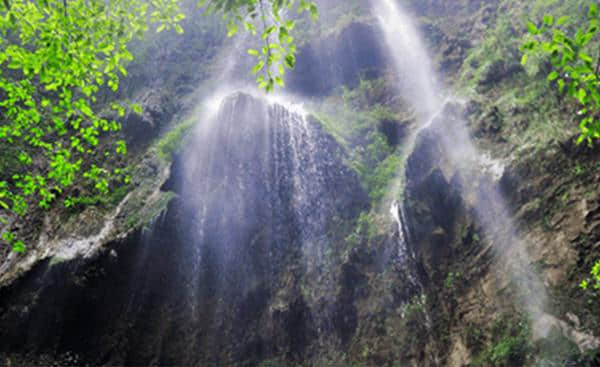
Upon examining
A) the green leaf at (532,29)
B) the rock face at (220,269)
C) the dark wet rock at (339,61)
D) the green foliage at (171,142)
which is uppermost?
the green leaf at (532,29)

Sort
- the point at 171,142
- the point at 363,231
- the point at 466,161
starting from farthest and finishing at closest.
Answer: the point at 171,142 → the point at 363,231 → the point at 466,161

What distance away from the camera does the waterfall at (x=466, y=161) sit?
7.17m

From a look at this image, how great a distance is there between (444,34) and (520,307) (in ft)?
47.3

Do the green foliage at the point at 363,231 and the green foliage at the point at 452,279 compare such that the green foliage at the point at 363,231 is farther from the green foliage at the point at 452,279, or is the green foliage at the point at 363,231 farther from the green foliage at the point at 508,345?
the green foliage at the point at 508,345

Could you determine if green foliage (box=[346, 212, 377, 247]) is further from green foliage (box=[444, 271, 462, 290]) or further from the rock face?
green foliage (box=[444, 271, 462, 290])

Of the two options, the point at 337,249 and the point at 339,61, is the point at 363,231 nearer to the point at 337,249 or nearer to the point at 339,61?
the point at 337,249

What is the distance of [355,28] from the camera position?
18.8 metres

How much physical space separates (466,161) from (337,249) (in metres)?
4.58

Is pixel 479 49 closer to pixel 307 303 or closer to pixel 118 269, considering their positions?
pixel 307 303

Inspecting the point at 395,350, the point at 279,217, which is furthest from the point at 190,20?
the point at 395,350

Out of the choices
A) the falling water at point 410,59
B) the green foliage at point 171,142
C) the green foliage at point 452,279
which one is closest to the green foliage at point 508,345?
the green foliage at point 452,279

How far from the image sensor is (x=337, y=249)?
10.5 m

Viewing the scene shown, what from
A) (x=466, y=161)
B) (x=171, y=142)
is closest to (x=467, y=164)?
(x=466, y=161)

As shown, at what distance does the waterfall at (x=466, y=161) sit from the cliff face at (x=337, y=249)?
2.0 inches
